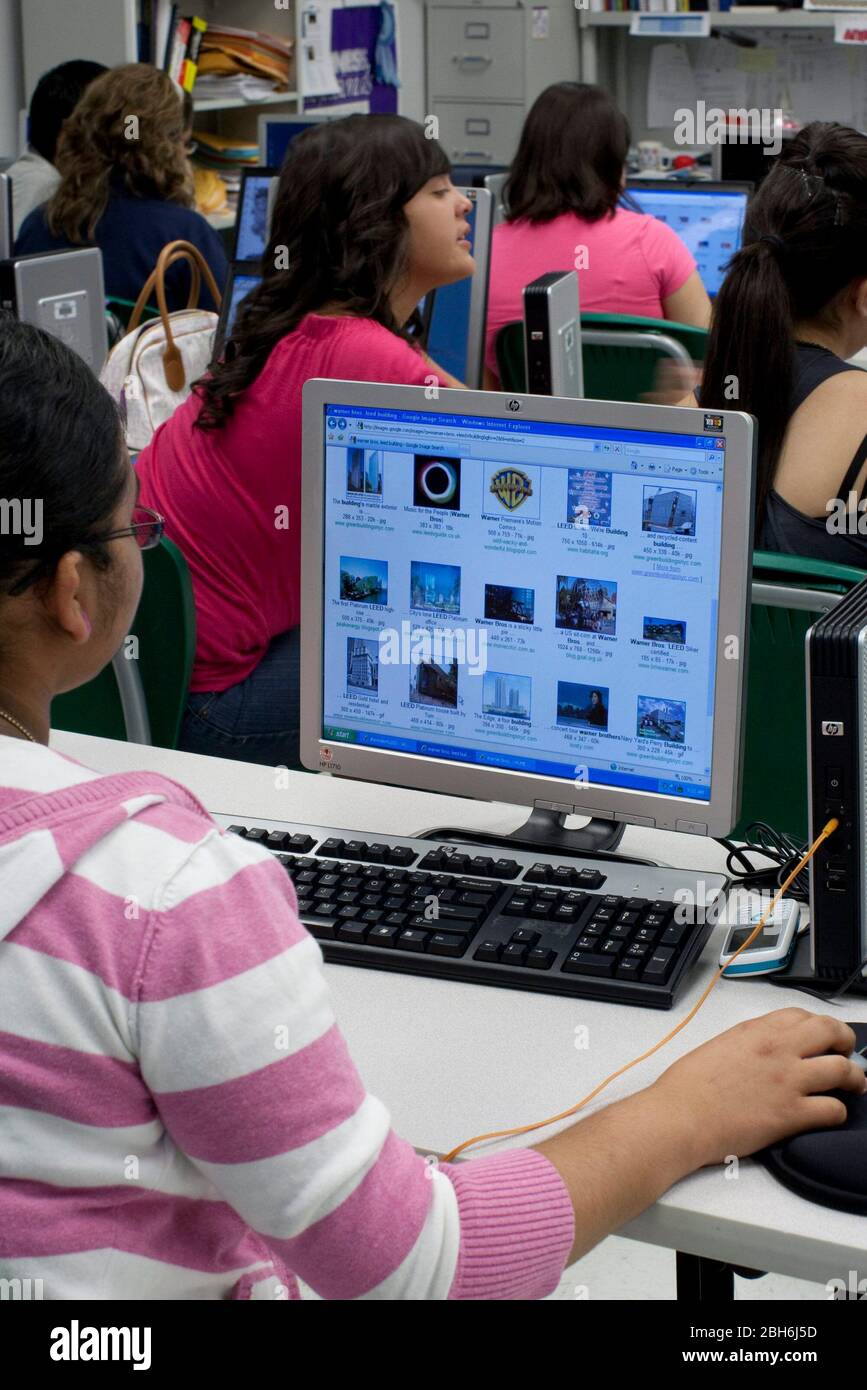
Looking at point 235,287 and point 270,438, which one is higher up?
point 235,287

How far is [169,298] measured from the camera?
4.04m

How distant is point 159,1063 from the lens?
74 centimetres

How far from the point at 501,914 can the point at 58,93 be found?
375cm

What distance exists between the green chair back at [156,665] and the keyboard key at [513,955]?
85 cm

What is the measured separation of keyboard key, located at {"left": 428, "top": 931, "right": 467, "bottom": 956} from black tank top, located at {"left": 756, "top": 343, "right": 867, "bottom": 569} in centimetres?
98

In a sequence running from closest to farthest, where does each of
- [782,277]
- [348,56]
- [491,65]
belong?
[782,277], [348,56], [491,65]

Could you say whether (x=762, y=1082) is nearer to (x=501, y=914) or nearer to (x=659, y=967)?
(x=659, y=967)

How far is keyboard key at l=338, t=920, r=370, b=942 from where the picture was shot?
1246 millimetres

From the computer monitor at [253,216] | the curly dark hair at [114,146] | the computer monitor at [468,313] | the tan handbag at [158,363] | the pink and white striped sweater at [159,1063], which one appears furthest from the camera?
the curly dark hair at [114,146]

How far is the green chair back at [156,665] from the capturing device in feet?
6.30

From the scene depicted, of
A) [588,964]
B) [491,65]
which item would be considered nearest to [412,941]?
[588,964]

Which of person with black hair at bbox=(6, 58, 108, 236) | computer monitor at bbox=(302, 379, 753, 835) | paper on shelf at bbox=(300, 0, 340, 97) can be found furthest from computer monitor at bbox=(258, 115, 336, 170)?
computer monitor at bbox=(302, 379, 753, 835)

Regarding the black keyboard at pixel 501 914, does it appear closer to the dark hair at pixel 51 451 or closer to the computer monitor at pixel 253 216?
the dark hair at pixel 51 451

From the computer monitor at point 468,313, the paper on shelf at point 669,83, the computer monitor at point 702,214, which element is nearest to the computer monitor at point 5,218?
the computer monitor at point 468,313
